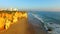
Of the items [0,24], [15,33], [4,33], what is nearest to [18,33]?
[15,33]

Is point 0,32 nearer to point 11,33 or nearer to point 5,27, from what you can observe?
point 11,33

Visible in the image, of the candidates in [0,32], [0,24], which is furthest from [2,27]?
[0,32]

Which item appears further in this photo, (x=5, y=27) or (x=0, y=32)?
(x=5, y=27)

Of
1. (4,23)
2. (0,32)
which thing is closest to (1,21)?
(4,23)

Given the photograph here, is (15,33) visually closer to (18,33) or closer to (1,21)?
(18,33)

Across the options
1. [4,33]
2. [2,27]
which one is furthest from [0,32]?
[2,27]

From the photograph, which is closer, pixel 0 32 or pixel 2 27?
pixel 0 32

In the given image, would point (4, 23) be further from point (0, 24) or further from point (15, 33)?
point (15, 33)

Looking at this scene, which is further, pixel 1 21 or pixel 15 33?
pixel 1 21
